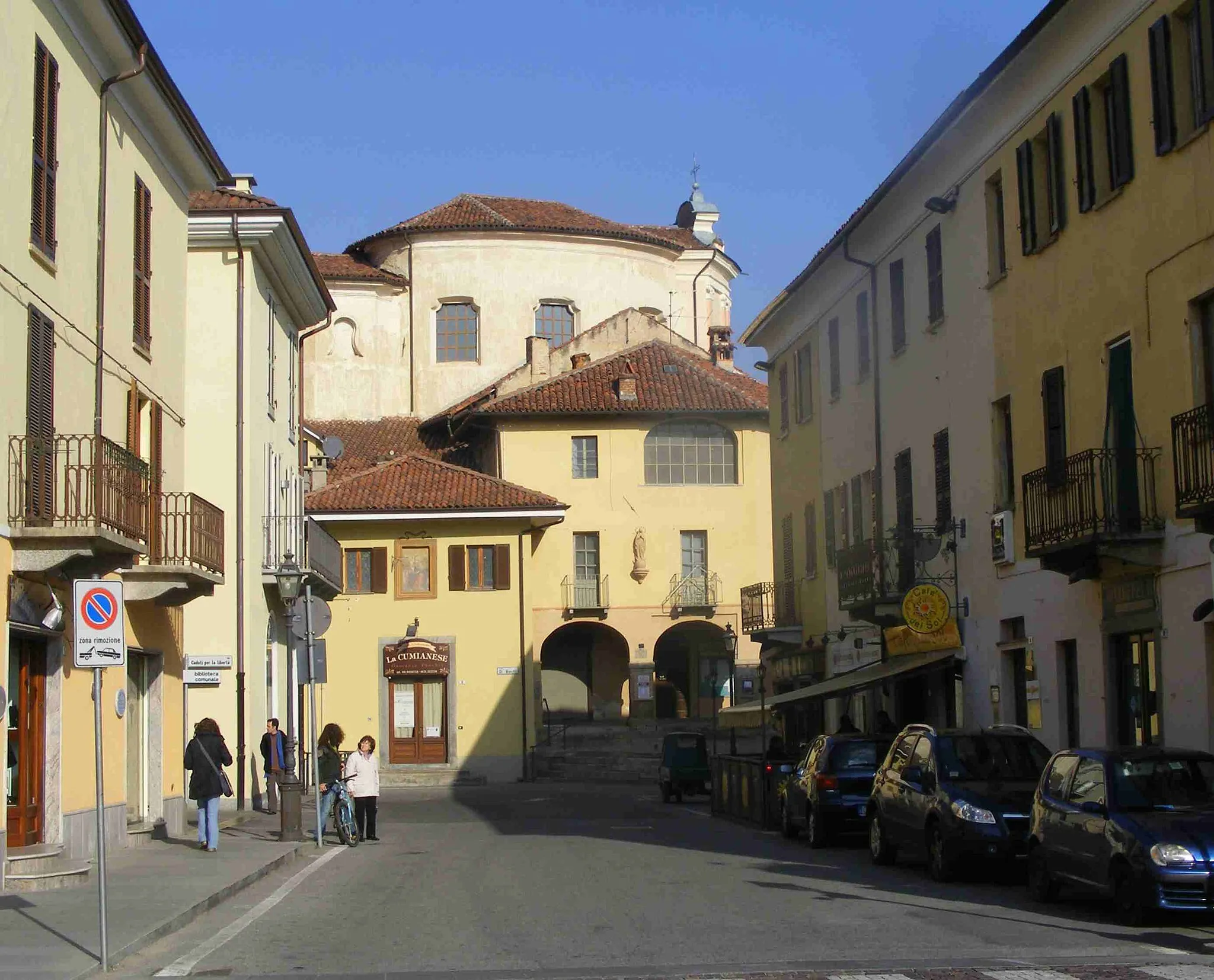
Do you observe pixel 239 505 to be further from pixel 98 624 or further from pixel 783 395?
pixel 98 624

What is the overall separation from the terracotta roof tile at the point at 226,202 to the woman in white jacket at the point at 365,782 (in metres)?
10.8

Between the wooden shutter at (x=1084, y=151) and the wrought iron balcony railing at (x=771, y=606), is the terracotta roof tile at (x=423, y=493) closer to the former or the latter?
the wrought iron balcony railing at (x=771, y=606)

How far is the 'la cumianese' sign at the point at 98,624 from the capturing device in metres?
12.9

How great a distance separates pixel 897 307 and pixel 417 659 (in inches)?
901

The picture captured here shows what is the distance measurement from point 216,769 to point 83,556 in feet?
15.7

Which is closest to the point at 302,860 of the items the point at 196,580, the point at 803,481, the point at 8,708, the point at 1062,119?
the point at 196,580

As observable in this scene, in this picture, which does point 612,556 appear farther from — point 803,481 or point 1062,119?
point 1062,119

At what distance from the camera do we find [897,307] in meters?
31.8

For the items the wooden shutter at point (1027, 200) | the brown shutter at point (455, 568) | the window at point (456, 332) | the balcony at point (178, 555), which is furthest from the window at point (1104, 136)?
the window at point (456, 332)

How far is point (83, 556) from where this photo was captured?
17.9 m

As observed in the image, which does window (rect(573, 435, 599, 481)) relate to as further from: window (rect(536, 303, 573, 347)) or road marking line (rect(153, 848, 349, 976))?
road marking line (rect(153, 848, 349, 976))

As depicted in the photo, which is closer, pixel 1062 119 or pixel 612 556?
pixel 1062 119

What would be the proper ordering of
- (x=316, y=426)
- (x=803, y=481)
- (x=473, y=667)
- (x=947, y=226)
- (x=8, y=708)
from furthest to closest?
(x=316, y=426) < (x=473, y=667) < (x=803, y=481) < (x=947, y=226) < (x=8, y=708)

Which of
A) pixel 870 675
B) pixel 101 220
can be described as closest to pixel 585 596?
pixel 870 675
